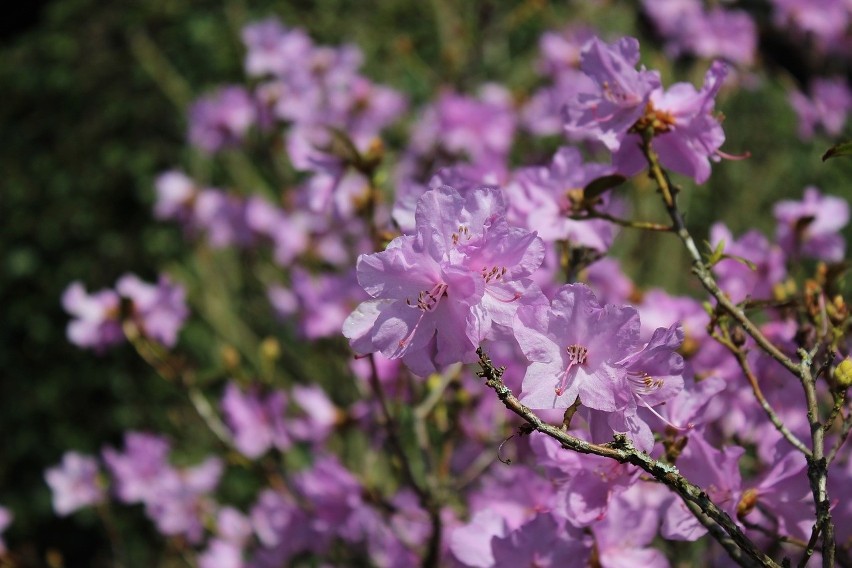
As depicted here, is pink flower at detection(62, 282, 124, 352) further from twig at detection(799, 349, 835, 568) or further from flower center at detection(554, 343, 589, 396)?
twig at detection(799, 349, 835, 568)

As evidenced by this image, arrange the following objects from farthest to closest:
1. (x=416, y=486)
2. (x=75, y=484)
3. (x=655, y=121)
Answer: (x=75, y=484) → (x=416, y=486) → (x=655, y=121)

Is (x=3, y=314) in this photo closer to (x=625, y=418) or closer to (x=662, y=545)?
(x=662, y=545)

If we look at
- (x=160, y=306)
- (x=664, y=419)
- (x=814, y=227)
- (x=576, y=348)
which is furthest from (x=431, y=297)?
(x=160, y=306)

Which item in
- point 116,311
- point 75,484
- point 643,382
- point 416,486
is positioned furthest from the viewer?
point 75,484

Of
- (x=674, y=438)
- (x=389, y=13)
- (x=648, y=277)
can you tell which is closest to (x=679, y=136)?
(x=674, y=438)

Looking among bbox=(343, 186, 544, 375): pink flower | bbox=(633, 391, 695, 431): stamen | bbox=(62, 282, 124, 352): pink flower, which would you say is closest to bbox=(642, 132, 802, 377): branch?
bbox=(633, 391, 695, 431): stamen

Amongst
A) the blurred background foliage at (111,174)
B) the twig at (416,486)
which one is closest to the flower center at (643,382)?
the twig at (416,486)

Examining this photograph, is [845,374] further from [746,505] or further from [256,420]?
[256,420]
